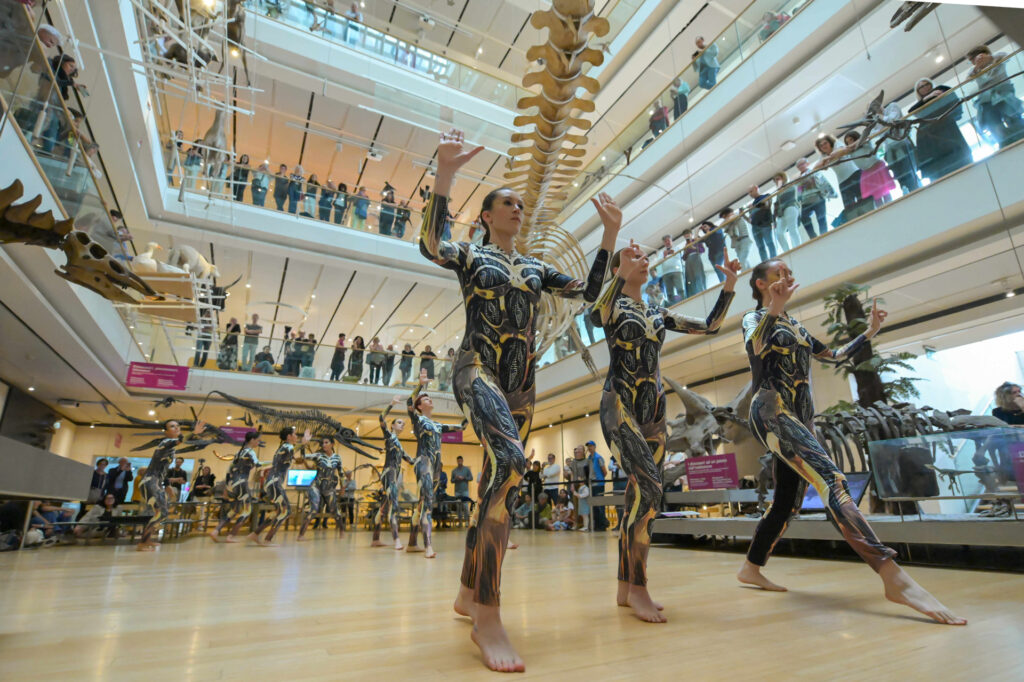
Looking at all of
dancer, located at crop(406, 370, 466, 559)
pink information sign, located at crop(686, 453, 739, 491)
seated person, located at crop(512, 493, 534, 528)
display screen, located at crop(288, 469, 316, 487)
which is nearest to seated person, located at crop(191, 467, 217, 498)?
display screen, located at crop(288, 469, 316, 487)

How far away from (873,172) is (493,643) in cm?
812

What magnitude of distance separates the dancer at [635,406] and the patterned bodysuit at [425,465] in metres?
4.04

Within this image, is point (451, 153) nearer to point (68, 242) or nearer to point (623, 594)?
point (68, 242)

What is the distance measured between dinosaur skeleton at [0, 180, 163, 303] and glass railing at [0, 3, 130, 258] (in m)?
2.31

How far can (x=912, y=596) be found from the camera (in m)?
2.34

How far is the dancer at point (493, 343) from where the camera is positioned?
1.98 meters

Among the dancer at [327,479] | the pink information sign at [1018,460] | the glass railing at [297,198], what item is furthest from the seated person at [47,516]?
the pink information sign at [1018,460]

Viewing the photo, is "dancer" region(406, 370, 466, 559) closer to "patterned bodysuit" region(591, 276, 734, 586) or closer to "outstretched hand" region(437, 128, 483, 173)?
"patterned bodysuit" region(591, 276, 734, 586)

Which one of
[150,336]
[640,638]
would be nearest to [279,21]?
[150,336]

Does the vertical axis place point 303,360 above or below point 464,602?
above

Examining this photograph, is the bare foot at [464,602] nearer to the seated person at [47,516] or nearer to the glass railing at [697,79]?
the glass railing at [697,79]

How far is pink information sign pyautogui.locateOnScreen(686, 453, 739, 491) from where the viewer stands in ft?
21.6

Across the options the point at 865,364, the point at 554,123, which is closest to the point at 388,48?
the point at 554,123

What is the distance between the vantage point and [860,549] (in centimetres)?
255
